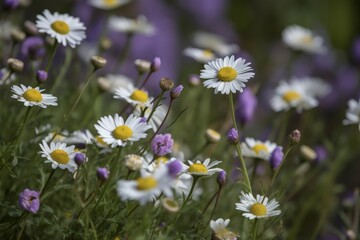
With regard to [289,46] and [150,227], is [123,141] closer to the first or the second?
[150,227]

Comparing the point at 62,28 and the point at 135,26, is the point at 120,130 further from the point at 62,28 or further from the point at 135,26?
the point at 135,26

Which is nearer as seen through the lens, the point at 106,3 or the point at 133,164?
the point at 133,164

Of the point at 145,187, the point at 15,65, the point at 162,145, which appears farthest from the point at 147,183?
the point at 15,65

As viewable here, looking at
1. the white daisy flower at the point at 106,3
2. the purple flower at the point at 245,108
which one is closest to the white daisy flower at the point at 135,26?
the white daisy flower at the point at 106,3

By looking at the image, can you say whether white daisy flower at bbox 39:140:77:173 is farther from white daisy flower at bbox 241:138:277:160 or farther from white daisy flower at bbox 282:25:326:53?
white daisy flower at bbox 282:25:326:53

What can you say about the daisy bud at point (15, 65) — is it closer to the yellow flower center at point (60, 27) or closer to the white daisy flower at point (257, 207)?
the yellow flower center at point (60, 27)
